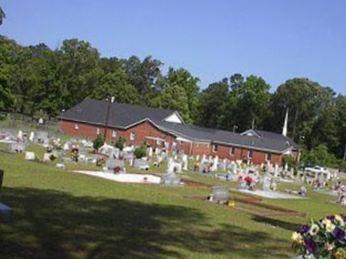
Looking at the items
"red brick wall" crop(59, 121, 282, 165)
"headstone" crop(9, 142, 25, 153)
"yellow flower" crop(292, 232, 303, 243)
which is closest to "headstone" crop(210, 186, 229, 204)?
"headstone" crop(9, 142, 25, 153)

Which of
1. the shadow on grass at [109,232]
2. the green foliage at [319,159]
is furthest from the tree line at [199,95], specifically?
the shadow on grass at [109,232]

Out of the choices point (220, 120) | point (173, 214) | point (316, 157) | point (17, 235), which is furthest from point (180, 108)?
point (17, 235)

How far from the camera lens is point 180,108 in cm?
10862

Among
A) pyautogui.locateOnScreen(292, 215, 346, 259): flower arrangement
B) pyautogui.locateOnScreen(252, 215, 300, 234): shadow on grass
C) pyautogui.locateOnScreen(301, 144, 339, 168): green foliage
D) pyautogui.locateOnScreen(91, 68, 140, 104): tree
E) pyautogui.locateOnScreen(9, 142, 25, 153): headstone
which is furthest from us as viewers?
pyautogui.locateOnScreen(91, 68, 140, 104): tree

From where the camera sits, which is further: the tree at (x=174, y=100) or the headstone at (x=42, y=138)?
the tree at (x=174, y=100)

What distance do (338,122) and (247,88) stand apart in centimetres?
1849

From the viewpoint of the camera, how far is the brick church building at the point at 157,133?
253 feet

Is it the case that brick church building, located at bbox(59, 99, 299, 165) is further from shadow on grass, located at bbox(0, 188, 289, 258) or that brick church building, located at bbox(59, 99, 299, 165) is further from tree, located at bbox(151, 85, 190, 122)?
shadow on grass, located at bbox(0, 188, 289, 258)

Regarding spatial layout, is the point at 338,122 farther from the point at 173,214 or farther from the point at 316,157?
the point at 173,214

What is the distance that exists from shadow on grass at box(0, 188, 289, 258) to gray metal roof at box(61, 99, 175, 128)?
Answer: 5719 centimetres

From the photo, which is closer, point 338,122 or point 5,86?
point 5,86

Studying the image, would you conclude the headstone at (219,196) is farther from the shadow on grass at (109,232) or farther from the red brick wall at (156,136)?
the red brick wall at (156,136)

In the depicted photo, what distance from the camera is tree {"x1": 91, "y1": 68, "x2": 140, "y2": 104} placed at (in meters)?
97.8

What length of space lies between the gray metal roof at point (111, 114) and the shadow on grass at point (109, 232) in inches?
2252
